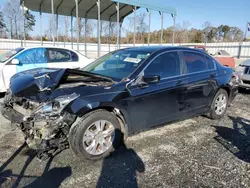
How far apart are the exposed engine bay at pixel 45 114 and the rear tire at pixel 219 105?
2.83 meters

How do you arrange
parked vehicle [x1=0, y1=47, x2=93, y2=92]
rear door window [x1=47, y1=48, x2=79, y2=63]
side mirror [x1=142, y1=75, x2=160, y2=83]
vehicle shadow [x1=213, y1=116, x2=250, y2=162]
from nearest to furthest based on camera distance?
side mirror [x1=142, y1=75, x2=160, y2=83], vehicle shadow [x1=213, y1=116, x2=250, y2=162], parked vehicle [x1=0, y1=47, x2=93, y2=92], rear door window [x1=47, y1=48, x2=79, y2=63]

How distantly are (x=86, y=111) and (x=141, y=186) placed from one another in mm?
1182

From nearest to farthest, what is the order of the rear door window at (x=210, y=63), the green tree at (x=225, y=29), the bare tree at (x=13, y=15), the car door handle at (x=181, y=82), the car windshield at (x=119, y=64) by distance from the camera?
the car windshield at (x=119, y=64), the car door handle at (x=181, y=82), the rear door window at (x=210, y=63), the bare tree at (x=13, y=15), the green tree at (x=225, y=29)

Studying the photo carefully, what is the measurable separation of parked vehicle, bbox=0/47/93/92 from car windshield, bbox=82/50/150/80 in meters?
2.86

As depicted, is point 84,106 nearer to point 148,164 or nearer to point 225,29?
point 148,164

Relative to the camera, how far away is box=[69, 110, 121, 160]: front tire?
273 cm

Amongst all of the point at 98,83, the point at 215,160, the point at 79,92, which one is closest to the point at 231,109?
the point at 215,160

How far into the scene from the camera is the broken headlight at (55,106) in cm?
259

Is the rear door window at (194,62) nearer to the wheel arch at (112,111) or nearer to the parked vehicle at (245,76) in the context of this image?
the wheel arch at (112,111)

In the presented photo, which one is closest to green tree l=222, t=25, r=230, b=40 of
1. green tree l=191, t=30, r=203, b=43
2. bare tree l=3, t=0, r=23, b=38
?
green tree l=191, t=30, r=203, b=43

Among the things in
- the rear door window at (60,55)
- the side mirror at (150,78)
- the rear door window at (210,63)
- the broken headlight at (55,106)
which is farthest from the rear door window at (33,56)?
the rear door window at (210,63)

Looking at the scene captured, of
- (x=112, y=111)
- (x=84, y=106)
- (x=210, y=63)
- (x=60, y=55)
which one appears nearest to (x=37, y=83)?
(x=84, y=106)

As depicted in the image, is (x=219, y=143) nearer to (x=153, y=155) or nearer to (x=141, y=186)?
(x=153, y=155)

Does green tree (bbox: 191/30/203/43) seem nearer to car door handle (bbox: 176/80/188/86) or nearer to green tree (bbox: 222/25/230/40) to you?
green tree (bbox: 222/25/230/40)
